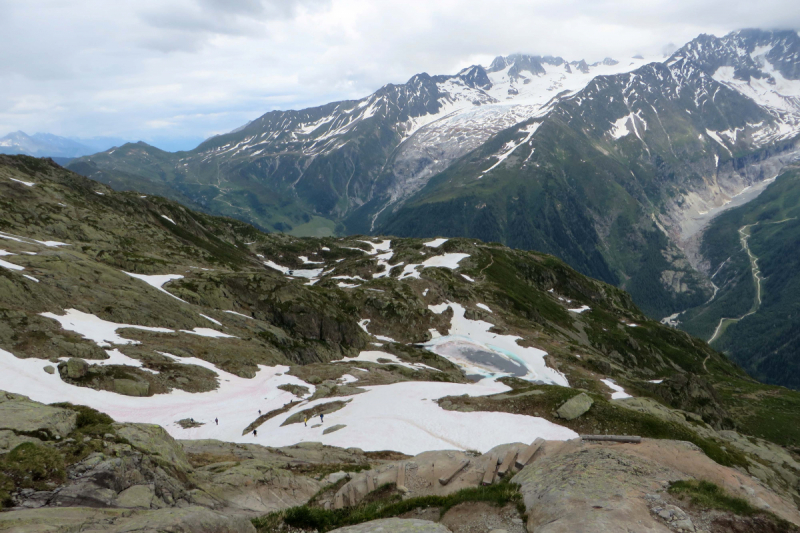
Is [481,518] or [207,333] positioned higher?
[481,518]

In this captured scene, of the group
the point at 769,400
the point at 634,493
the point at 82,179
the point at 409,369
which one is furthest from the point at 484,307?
the point at 82,179

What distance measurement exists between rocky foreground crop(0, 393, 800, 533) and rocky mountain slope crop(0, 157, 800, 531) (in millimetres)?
136

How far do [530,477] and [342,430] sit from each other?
71.2 feet

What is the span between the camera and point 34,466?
1395cm

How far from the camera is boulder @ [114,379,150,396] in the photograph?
42000 millimetres

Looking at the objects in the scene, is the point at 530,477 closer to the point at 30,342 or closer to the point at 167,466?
the point at 167,466

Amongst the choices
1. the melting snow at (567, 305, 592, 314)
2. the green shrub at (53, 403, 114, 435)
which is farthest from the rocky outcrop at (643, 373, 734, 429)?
the green shrub at (53, 403, 114, 435)

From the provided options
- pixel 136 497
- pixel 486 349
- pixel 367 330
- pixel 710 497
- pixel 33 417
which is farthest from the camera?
pixel 367 330

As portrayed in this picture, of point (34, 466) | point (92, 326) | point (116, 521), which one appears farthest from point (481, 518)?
point (92, 326)

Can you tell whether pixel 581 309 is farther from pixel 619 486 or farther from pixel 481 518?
pixel 481 518

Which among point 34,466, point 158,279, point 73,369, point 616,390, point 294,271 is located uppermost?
point 34,466

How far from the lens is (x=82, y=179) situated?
151625mm

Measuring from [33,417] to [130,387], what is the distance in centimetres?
2892

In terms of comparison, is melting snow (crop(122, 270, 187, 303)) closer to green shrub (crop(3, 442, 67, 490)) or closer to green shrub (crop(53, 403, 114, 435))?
green shrub (crop(53, 403, 114, 435))
